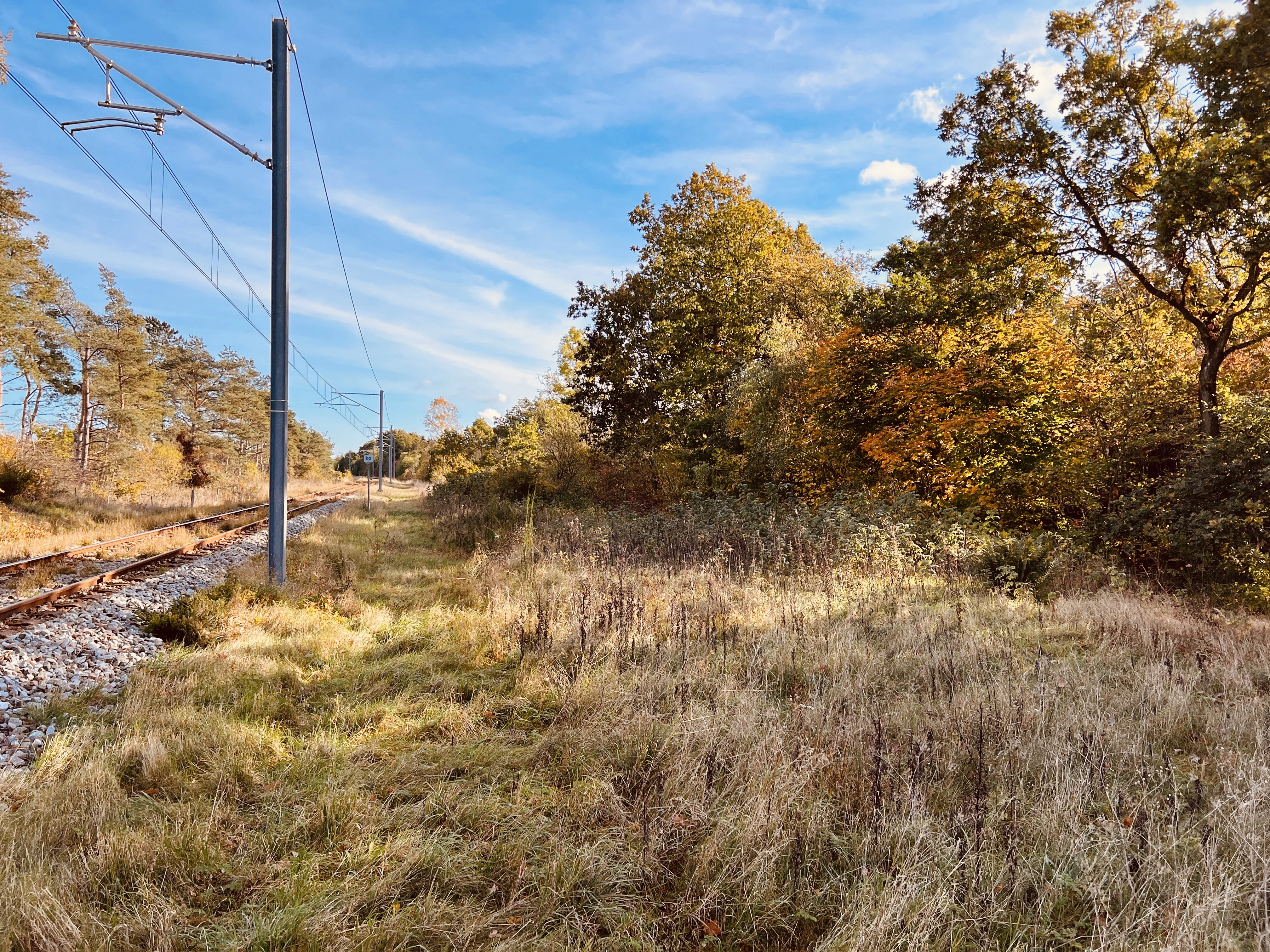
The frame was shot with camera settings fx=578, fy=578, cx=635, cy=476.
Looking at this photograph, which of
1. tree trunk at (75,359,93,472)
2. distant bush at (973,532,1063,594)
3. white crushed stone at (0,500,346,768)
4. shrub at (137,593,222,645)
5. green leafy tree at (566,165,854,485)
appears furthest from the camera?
tree trunk at (75,359,93,472)

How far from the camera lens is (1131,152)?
11852 mm

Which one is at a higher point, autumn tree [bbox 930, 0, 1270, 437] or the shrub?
autumn tree [bbox 930, 0, 1270, 437]

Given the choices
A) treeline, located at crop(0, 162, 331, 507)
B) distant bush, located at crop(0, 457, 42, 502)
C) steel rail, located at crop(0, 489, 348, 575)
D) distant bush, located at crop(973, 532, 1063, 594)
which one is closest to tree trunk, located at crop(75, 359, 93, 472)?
treeline, located at crop(0, 162, 331, 507)

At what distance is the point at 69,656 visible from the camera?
578 cm

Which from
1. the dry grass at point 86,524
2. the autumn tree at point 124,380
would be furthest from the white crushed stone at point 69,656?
the autumn tree at point 124,380

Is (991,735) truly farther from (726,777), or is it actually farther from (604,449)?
(604,449)

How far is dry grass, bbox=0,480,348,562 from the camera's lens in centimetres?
1195

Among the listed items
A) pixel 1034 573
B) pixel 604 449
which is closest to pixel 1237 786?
pixel 1034 573

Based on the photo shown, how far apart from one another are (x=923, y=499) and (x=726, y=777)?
480 inches

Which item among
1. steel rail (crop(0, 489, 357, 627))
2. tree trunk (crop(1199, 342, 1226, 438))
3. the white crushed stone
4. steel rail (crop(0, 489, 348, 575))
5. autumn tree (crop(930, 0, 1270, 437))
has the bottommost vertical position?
the white crushed stone

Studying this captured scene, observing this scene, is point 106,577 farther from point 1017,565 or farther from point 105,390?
point 105,390

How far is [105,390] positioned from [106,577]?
2575 centimetres

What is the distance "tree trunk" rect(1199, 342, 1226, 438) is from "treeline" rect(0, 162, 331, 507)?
91.8 ft

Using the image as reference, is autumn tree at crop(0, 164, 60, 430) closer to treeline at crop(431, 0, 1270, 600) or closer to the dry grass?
the dry grass
